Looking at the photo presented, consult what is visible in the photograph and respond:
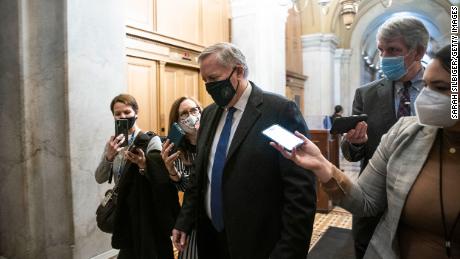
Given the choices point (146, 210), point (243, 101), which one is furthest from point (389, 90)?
point (146, 210)

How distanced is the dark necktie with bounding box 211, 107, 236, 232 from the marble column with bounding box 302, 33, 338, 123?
10040 millimetres

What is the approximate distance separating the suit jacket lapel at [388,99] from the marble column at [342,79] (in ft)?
36.8

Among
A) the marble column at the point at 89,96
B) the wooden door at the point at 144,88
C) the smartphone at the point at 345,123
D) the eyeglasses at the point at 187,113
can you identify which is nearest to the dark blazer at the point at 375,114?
the smartphone at the point at 345,123

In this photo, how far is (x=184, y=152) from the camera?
2.54 m

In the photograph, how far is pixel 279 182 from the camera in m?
1.79

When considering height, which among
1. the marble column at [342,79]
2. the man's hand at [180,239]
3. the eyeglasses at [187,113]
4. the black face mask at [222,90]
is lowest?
the man's hand at [180,239]

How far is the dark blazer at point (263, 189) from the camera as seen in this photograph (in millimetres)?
1670

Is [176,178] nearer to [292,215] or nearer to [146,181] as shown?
[146,181]

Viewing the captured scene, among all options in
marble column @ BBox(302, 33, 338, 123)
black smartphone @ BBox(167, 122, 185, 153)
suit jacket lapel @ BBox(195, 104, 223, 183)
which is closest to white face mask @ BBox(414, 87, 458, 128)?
suit jacket lapel @ BBox(195, 104, 223, 183)

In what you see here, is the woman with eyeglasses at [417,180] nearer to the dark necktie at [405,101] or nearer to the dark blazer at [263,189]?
the dark blazer at [263,189]

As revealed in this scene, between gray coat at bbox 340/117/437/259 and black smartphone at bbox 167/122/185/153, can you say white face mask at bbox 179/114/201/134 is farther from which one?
gray coat at bbox 340/117/437/259

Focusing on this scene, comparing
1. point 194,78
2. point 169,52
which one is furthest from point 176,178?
point 194,78

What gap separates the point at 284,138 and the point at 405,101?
39.5 inches

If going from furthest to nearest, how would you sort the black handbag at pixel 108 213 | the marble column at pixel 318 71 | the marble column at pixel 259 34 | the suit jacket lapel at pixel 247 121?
the marble column at pixel 318 71
the marble column at pixel 259 34
the black handbag at pixel 108 213
the suit jacket lapel at pixel 247 121
